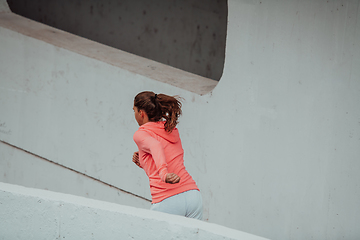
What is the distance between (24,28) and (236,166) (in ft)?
10.8

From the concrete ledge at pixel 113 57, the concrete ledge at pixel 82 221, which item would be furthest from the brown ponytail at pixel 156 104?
Result: the concrete ledge at pixel 113 57

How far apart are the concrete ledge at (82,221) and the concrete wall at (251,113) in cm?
184

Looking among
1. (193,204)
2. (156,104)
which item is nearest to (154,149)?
(156,104)

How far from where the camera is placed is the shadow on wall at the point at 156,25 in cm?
603

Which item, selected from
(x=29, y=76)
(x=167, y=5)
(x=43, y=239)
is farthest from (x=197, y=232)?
(x=167, y=5)

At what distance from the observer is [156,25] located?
6387mm

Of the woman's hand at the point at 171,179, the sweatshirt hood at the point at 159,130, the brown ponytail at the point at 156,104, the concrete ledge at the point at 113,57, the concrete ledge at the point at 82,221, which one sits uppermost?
the concrete ledge at the point at 113,57

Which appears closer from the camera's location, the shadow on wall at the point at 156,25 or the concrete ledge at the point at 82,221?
the concrete ledge at the point at 82,221

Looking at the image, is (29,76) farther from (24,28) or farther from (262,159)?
(262,159)

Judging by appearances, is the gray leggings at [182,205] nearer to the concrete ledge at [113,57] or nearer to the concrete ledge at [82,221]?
the concrete ledge at [82,221]

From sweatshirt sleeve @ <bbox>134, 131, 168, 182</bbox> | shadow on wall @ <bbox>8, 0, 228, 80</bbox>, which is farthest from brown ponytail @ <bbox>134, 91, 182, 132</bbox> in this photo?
shadow on wall @ <bbox>8, 0, 228, 80</bbox>

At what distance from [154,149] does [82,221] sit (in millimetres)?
657

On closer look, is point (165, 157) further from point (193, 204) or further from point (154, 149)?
point (193, 204)

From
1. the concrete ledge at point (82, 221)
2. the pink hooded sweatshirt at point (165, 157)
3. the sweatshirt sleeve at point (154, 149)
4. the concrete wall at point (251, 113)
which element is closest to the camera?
the concrete ledge at point (82, 221)
